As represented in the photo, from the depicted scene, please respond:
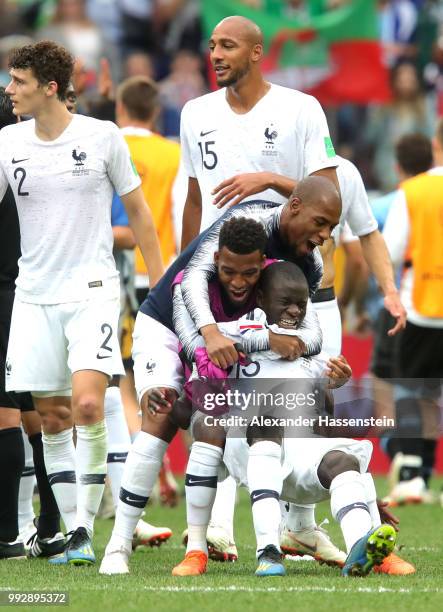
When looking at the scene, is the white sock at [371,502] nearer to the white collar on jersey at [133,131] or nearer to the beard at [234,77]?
the beard at [234,77]

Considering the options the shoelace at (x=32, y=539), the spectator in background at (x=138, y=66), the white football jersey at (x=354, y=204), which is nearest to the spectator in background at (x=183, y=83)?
the spectator in background at (x=138, y=66)

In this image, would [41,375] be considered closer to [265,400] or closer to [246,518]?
[265,400]

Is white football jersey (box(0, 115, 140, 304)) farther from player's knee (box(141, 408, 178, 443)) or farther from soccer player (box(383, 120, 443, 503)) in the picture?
soccer player (box(383, 120, 443, 503))

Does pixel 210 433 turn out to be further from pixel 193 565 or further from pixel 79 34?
pixel 79 34

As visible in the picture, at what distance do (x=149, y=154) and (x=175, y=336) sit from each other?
144 inches

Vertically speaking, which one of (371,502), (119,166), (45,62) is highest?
(45,62)

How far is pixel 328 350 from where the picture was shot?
26.0 feet

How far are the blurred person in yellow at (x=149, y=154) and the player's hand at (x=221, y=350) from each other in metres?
4.02

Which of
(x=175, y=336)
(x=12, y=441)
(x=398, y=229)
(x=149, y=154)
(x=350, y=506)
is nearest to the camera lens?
(x=350, y=506)

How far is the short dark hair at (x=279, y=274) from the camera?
6.31 m

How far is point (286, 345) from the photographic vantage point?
6.26 meters

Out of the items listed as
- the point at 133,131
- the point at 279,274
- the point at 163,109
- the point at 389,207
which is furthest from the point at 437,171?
the point at 163,109

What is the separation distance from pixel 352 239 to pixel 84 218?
4.41m

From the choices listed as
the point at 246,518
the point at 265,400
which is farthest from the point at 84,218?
the point at 246,518
